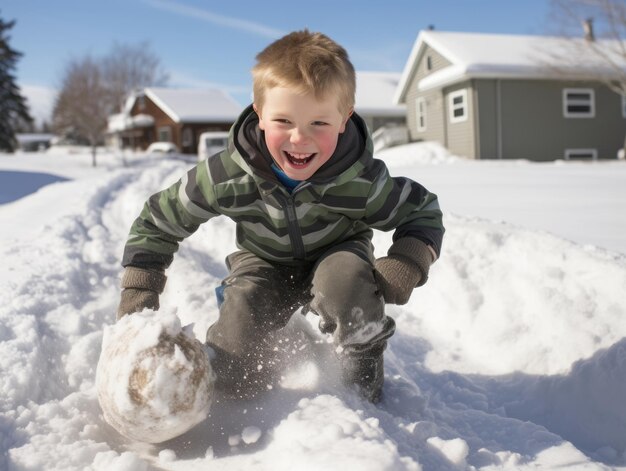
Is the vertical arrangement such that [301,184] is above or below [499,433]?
above

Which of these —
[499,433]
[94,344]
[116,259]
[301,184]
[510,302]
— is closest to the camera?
[499,433]

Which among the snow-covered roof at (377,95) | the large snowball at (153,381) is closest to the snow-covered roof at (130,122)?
the snow-covered roof at (377,95)

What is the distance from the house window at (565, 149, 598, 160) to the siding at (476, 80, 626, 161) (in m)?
0.14

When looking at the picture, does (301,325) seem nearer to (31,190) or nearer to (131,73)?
(31,190)

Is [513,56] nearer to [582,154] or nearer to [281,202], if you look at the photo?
[582,154]

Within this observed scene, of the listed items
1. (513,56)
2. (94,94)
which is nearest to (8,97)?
(94,94)

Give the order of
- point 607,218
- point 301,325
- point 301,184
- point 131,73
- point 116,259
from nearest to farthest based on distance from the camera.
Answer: point 301,184 → point 301,325 → point 116,259 → point 607,218 → point 131,73

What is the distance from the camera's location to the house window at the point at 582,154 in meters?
20.8

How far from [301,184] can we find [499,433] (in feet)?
3.93

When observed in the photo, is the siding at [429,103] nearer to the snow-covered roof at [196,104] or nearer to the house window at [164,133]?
the snow-covered roof at [196,104]

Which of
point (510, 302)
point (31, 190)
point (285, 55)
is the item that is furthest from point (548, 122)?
point (285, 55)

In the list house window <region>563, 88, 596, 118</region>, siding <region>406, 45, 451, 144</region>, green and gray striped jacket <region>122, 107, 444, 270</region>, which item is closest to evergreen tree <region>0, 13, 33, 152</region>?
siding <region>406, 45, 451, 144</region>

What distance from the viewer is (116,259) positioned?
14.0 feet

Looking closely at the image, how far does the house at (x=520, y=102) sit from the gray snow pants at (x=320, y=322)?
17.9 metres
